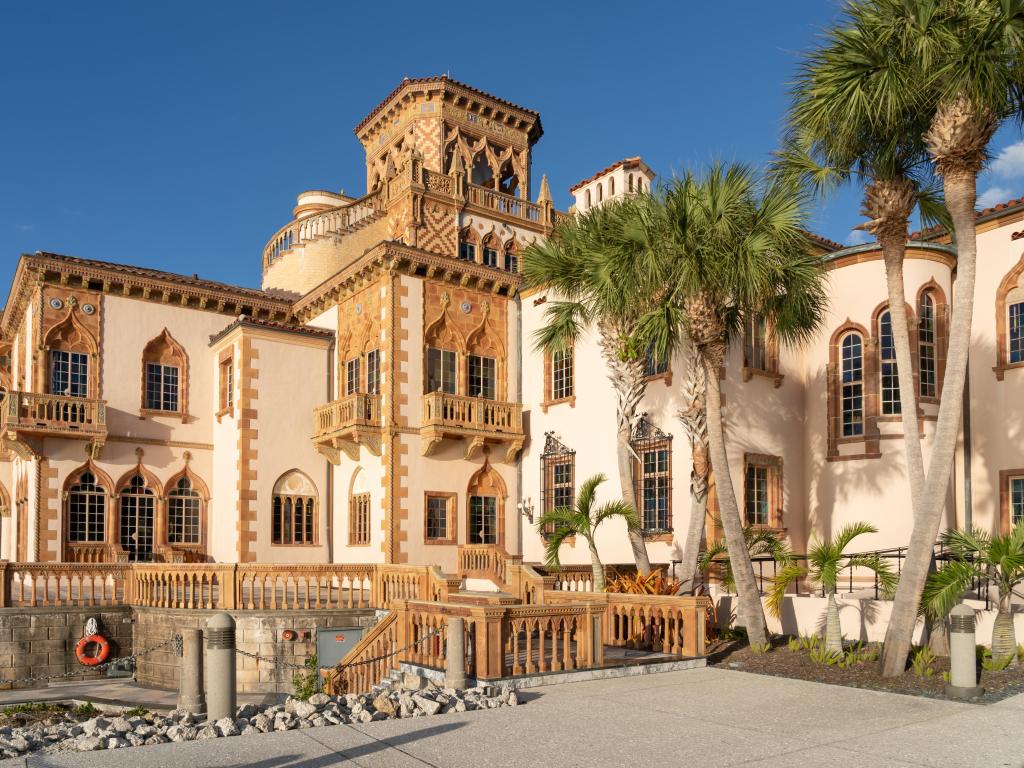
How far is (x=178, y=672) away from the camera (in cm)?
1928

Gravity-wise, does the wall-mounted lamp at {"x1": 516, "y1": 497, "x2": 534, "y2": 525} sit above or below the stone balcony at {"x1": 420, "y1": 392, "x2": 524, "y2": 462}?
below

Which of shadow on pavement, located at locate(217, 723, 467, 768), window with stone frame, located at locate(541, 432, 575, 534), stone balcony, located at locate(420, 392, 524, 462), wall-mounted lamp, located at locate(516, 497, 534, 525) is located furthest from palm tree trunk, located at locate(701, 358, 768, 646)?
wall-mounted lamp, located at locate(516, 497, 534, 525)

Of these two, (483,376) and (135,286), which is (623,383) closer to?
(483,376)

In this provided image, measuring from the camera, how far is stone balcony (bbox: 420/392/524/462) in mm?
24625

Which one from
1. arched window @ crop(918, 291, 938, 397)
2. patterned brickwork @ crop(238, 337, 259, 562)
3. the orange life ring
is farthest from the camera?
patterned brickwork @ crop(238, 337, 259, 562)

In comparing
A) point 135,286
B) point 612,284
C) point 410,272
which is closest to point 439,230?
point 410,272

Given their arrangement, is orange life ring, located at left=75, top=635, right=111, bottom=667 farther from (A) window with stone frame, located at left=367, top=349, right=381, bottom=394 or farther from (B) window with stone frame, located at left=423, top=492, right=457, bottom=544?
(A) window with stone frame, located at left=367, top=349, right=381, bottom=394

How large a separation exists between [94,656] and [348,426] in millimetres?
7895

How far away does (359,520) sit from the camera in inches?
1033

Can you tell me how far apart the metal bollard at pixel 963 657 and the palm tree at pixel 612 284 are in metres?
6.98

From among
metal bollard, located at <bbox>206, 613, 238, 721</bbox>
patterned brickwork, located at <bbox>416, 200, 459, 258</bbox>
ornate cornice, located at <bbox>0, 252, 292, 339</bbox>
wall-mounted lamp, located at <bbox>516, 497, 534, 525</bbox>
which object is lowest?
metal bollard, located at <bbox>206, 613, 238, 721</bbox>

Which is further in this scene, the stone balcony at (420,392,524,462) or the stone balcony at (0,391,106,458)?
the stone balcony at (420,392,524,462)

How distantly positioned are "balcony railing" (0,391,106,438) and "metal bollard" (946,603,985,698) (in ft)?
68.7

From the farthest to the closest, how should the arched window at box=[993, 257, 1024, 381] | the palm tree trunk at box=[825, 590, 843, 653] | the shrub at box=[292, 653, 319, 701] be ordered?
the arched window at box=[993, 257, 1024, 381]
the shrub at box=[292, 653, 319, 701]
the palm tree trunk at box=[825, 590, 843, 653]
